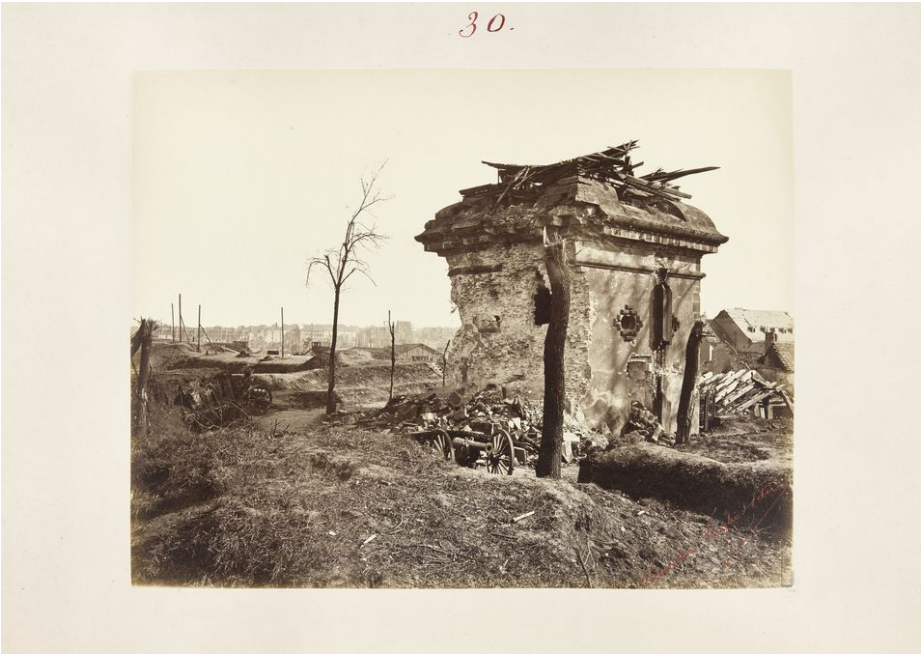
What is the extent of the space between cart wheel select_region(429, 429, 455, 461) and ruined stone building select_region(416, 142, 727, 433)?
3.89ft

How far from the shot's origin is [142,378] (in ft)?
19.9

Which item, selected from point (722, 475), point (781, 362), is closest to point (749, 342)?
point (781, 362)

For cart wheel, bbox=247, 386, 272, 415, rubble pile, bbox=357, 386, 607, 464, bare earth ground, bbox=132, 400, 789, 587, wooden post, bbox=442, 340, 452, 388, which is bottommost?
bare earth ground, bbox=132, 400, 789, 587

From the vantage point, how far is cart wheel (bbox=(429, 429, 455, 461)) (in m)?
6.52

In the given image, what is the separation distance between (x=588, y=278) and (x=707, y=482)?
8.40 feet

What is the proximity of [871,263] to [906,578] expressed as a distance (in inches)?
119

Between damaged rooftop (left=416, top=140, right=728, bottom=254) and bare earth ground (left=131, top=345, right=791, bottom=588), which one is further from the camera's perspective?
damaged rooftop (left=416, top=140, right=728, bottom=254)

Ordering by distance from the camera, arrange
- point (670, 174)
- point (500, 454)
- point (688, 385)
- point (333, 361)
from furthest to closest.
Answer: point (688, 385) → point (333, 361) → point (500, 454) → point (670, 174)

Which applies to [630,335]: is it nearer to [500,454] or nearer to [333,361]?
[500,454]

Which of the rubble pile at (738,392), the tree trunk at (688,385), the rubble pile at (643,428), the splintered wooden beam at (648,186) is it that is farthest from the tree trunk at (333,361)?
the rubble pile at (738,392)

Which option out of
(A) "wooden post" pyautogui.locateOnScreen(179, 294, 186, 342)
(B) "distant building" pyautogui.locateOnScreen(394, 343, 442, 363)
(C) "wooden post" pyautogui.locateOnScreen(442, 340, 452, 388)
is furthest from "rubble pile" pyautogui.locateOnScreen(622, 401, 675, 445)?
(A) "wooden post" pyautogui.locateOnScreen(179, 294, 186, 342)

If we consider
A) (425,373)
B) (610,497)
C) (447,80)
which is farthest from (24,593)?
(447,80)

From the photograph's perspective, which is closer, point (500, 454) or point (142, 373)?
point (142, 373)

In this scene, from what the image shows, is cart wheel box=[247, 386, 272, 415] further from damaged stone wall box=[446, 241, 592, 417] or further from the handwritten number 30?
the handwritten number 30
